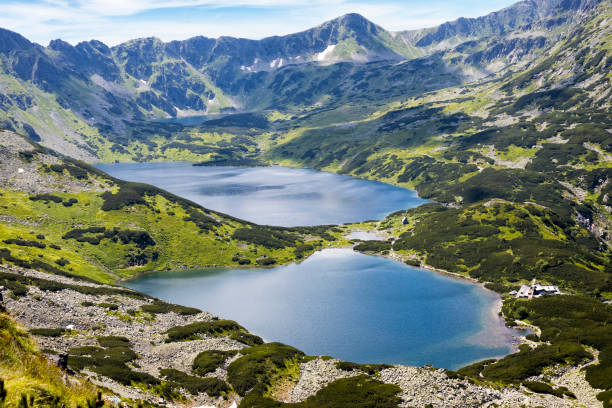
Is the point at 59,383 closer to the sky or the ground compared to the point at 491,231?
closer to the sky

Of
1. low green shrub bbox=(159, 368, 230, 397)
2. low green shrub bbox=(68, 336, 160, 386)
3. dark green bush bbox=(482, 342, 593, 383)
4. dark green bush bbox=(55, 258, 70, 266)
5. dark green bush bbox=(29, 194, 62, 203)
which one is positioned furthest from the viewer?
dark green bush bbox=(29, 194, 62, 203)

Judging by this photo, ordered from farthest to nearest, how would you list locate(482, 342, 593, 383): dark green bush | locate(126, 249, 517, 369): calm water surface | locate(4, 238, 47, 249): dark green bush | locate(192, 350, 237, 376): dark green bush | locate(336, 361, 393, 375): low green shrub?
locate(4, 238, 47, 249): dark green bush < locate(126, 249, 517, 369): calm water surface < locate(482, 342, 593, 383): dark green bush < locate(336, 361, 393, 375): low green shrub < locate(192, 350, 237, 376): dark green bush

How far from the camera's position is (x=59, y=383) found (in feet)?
51.9

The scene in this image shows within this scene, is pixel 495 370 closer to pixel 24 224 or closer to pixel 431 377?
pixel 431 377

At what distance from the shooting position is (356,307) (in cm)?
13162

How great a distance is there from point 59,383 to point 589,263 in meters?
183

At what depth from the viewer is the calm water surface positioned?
103500 millimetres

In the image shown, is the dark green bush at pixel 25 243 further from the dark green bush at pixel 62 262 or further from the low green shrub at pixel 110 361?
the low green shrub at pixel 110 361

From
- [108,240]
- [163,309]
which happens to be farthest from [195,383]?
[108,240]

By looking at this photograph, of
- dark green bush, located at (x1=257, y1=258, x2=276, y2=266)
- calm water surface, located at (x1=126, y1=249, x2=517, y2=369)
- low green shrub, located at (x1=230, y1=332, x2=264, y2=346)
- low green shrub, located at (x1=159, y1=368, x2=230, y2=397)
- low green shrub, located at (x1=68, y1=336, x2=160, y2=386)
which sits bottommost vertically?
dark green bush, located at (x1=257, y1=258, x2=276, y2=266)

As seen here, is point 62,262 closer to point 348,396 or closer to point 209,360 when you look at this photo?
point 209,360

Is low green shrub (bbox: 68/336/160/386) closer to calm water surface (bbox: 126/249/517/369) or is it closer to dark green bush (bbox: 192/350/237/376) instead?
dark green bush (bbox: 192/350/237/376)

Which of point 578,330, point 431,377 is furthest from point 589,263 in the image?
point 431,377

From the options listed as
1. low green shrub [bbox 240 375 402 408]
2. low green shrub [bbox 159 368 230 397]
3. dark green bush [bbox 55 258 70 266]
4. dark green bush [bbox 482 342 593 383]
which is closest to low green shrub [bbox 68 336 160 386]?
low green shrub [bbox 159 368 230 397]
